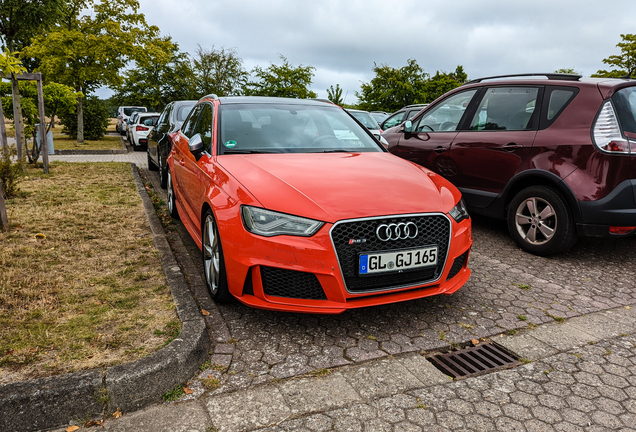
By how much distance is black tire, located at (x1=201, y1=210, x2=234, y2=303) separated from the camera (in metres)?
3.48

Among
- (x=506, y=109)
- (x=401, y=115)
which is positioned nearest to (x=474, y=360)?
(x=506, y=109)

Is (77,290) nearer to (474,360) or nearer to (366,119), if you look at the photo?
(474,360)

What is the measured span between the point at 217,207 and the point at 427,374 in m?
1.87

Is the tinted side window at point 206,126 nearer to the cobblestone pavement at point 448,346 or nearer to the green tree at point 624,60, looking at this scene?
the cobblestone pavement at point 448,346

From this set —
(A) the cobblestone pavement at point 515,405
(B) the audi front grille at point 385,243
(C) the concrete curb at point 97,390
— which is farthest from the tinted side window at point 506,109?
(C) the concrete curb at point 97,390

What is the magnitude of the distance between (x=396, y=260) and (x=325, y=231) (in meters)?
0.52

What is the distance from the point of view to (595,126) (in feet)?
14.7

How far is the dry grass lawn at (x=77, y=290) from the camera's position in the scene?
2785 mm

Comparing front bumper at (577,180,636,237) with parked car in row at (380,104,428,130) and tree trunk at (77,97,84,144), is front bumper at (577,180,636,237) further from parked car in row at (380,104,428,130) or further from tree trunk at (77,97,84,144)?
tree trunk at (77,97,84,144)

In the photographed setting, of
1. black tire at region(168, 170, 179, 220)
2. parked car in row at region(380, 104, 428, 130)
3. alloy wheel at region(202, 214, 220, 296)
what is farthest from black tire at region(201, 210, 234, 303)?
parked car in row at region(380, 104, 428, 130)

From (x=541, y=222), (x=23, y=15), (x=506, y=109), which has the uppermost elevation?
(x=23, y=15)

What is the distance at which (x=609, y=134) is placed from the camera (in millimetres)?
4402

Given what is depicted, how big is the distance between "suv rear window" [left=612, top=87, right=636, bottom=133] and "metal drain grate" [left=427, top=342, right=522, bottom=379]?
104 inches

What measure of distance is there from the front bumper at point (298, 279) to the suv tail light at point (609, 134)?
7.85ft
